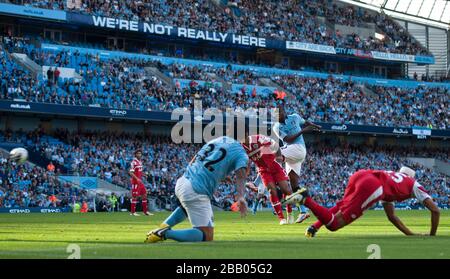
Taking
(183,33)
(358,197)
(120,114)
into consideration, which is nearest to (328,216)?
(358,197)

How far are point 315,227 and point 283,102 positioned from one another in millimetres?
57263

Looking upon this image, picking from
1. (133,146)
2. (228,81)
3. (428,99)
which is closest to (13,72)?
(133,146)

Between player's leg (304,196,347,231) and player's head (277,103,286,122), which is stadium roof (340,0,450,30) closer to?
player's head (277,103,286,122)

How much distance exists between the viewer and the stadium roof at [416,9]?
9300cm

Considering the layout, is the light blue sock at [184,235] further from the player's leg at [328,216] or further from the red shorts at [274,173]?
the red shorts at [274,173]

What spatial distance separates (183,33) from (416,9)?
32858 millimetres

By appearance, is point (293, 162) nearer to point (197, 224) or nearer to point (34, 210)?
point (197, 224)

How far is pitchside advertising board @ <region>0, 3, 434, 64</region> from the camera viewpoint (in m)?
66.7

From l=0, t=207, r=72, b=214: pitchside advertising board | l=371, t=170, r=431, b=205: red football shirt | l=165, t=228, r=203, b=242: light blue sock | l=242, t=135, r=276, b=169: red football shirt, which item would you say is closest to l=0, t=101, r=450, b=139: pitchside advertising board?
l=0, t=207, r=72, b=214: pitchside advertising board

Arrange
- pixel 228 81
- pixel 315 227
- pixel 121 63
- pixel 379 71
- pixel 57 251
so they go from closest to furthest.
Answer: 1. pixel 57 251
2. pixel 315 227
3. pixel 121 63
4. pixel 228 81
5. pixel 379 71

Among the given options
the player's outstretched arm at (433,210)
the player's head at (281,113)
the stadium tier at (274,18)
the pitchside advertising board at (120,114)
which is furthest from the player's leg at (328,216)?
the stadium tier at (274,18)

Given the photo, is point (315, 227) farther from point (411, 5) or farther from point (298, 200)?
point (411, 5)

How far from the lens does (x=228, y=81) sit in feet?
242

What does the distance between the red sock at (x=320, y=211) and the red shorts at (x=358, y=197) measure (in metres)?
0.27
